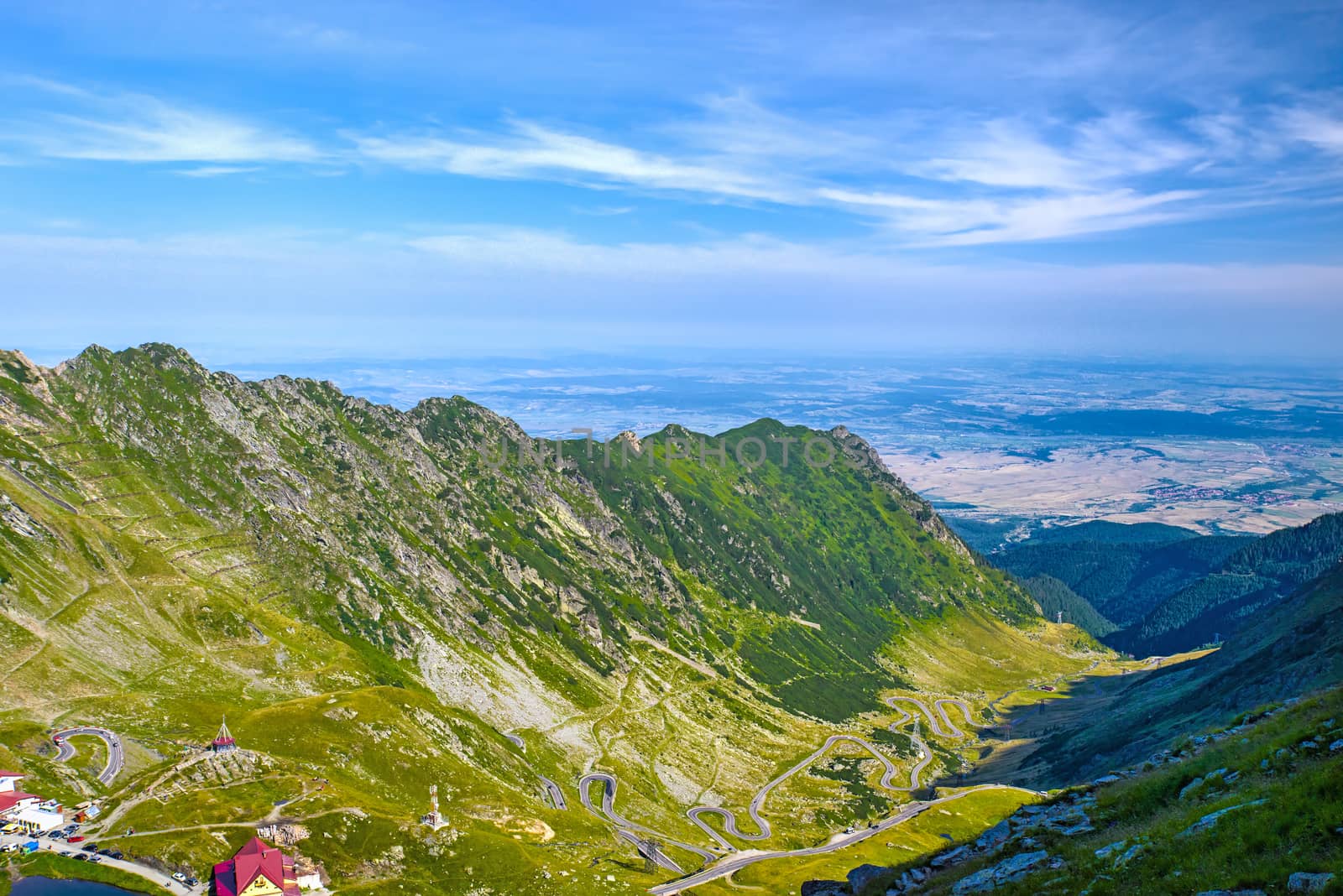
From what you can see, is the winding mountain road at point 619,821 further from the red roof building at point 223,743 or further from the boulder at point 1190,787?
the boulder at point 1190,787

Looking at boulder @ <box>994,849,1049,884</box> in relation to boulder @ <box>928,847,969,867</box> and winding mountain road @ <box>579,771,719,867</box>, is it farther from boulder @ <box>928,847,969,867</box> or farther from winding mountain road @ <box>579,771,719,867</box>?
winding mountain road @ <box>579,771,719,867</box>

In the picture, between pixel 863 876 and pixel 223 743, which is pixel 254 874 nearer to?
pixel 223 743

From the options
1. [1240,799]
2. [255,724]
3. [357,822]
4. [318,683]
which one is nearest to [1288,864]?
[1240,799]

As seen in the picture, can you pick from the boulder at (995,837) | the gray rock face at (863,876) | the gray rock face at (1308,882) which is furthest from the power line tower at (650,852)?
the gray rock face at (1308,882)

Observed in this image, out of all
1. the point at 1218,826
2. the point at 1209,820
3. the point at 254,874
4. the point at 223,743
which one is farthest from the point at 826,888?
the point at 223,743

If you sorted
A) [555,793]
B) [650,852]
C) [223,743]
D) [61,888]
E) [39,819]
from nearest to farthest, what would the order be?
[61,888] → [39,819] → [223,743] → [650,852] → [555,793]

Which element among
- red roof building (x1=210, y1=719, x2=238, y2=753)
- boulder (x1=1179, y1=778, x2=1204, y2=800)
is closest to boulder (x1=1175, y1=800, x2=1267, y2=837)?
boulder (x1=1179, y1=778, x2=1204, y2=800)
